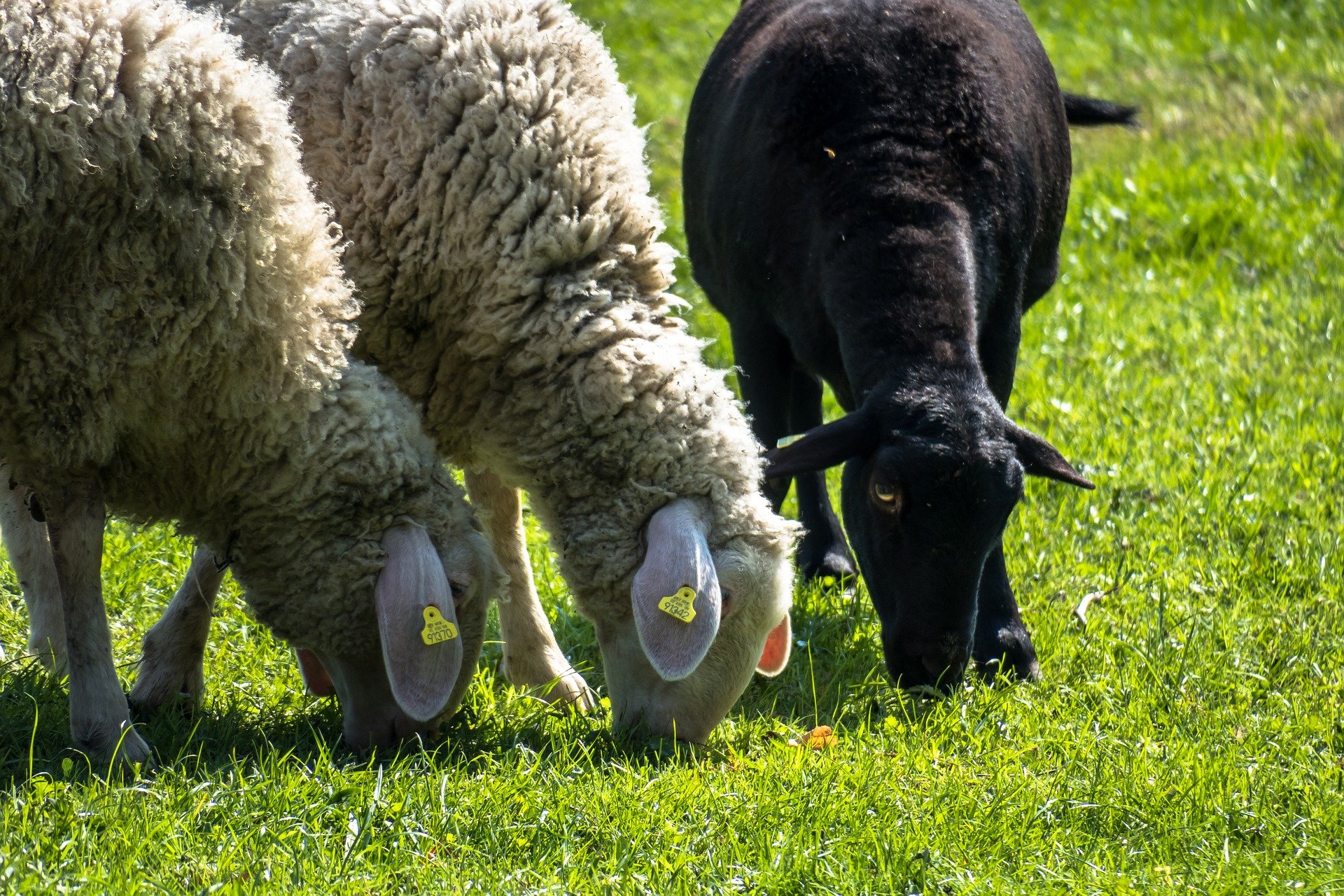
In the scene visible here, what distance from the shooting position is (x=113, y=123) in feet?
10.8

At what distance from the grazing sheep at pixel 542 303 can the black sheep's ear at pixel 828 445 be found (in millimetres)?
172

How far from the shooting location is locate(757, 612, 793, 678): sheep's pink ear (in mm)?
4371

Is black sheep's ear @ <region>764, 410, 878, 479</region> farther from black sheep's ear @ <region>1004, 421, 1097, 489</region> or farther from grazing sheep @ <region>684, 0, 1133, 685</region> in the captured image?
black sheep's ear @ <region>1004, 421, 1097, 489</region>

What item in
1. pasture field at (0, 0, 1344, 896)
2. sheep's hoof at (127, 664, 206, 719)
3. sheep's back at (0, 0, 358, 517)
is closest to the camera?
pasture field at (0, 0, 1344, 896)

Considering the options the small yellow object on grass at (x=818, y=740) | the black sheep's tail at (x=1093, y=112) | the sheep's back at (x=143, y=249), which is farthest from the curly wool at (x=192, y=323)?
the black sheep's tail at (x=1093, y=112)

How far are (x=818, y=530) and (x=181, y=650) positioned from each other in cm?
253

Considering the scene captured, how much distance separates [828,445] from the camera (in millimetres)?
4219

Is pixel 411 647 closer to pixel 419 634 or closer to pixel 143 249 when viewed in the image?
pixel 419 634

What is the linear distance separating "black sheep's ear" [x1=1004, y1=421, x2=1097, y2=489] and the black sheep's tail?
2352 mm

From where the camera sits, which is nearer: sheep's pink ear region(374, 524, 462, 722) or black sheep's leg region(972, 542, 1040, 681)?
sheep's pink ear region(374, 524, 462, 722)

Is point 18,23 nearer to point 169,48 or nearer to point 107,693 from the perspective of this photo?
point 169,48

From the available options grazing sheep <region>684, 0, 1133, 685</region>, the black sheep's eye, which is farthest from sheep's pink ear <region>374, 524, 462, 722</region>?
the black sheep's eye

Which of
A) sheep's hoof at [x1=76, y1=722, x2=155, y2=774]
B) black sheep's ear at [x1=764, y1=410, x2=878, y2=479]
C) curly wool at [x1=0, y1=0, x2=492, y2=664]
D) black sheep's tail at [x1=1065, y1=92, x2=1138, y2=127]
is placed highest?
black sheep's tail at [x1=1065, y1=92, x2=1138, y2=127]

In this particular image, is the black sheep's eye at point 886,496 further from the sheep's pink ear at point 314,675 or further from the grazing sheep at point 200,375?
the sheep's pink ear at point 314,675
